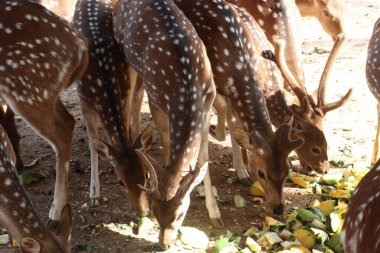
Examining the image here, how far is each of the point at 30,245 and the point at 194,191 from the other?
217cm

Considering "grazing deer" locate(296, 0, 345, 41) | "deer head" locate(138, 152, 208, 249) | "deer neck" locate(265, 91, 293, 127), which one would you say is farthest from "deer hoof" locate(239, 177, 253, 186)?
"grazing deer" locate(296, 0, 345, 41)

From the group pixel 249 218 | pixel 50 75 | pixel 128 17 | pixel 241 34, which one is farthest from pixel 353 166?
pixel 50 75

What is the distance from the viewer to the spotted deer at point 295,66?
5566mm

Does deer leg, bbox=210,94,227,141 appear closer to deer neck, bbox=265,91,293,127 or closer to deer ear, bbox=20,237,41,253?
deer neck, bbox=265,91,293,127

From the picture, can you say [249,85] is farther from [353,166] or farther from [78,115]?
[78,115]

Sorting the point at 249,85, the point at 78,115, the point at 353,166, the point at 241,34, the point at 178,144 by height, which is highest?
the point at 241,34

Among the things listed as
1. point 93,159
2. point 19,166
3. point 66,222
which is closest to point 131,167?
point 93,159

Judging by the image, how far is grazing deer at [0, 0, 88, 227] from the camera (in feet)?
14.6

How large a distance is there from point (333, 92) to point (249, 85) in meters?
2.84

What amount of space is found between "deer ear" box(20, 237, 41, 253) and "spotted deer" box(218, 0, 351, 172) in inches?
113

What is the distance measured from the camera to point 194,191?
548 cm

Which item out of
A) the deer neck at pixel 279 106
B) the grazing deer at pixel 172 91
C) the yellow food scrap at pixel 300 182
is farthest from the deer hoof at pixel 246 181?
the grazing deer at pixel 172 91

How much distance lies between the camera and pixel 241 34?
5.17m

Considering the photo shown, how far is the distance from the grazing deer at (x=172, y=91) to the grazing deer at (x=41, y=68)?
551 millimetres
